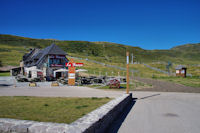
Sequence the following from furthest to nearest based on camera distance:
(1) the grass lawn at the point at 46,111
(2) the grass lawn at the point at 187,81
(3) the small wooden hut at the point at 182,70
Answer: (3) the small wooden hut at the point at 182,70 → (2) the grass lawn at the point at 187,81 → (1) the grass lawn at the point at 46,111

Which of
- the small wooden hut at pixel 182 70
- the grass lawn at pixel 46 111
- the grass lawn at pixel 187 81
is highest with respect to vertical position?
the small wooden hut at pixel 182 70

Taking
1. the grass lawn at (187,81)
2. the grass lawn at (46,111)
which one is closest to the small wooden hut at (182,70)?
the grass lawn at (187,81)

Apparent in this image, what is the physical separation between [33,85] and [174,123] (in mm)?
19475

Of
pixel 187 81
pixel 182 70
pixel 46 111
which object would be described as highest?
pixel 182 70

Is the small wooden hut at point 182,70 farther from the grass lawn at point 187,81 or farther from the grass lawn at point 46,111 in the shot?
the grass lawn at point 46,111

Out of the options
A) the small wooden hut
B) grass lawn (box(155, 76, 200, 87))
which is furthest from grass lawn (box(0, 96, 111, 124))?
the small wooden hut

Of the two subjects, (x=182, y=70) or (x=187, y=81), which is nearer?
(x=187, y=81)

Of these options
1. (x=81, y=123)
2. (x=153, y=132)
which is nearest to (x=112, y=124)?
(x=153, y=132)

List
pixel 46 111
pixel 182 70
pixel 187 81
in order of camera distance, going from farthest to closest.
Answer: pixel 182 70
pixel 187 81
pixel 46 111

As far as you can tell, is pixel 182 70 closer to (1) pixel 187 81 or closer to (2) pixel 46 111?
(1) pixel 187 81

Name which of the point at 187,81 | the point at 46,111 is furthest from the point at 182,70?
the point at 46,111

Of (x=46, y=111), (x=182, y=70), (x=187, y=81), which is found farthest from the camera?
(x=182, y=70)

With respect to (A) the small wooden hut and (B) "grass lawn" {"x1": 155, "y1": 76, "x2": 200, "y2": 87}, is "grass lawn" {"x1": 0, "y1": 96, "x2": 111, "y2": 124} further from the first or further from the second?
(A) the small wooden hut

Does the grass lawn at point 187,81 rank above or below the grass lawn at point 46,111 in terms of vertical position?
below
